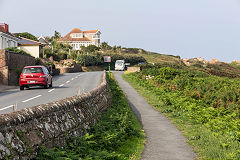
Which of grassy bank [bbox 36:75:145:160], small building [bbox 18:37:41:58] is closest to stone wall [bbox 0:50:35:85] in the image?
grassy bank [bbox 36:75:145:160]

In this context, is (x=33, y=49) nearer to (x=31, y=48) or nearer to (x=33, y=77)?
(x=31, y=48)

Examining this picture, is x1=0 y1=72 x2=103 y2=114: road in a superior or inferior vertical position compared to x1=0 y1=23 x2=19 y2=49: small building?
inferior

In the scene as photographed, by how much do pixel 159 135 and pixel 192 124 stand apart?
3.32 meters

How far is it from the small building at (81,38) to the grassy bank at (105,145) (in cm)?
13694

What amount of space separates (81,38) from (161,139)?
142468mm

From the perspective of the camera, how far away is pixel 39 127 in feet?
19.1

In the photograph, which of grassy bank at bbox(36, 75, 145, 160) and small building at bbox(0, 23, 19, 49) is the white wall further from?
grassy bank at bbox(36, 75, 145, 160)

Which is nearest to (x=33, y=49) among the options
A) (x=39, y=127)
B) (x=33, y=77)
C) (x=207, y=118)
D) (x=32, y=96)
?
(x=33, y=77)

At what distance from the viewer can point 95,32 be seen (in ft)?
497

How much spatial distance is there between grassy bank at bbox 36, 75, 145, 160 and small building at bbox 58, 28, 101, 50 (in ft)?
449

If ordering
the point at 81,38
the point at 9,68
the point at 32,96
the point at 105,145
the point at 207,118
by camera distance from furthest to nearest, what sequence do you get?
the point at 81,38 → the point at 9,68 → the point at 32,96 → the point at 207,118 → the point at 105,145

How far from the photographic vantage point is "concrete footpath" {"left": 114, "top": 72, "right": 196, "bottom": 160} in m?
8.57

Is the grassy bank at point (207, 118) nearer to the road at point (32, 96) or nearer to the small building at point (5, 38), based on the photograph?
the road at point (32, 96)

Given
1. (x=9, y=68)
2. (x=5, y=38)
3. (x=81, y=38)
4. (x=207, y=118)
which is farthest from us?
(x=81, y=38)
